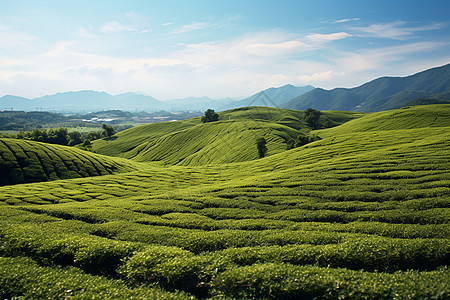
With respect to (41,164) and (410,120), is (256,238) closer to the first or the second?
(41,164)

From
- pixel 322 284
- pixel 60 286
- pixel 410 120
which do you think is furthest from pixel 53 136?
pixel 410 120

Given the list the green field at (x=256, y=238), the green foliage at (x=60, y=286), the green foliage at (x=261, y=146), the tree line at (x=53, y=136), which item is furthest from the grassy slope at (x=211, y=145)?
the green foliage at (x=60, y=286)

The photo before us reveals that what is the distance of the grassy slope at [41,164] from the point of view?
5978 cm

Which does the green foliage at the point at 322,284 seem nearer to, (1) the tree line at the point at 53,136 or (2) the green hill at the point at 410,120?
(2) the green hill at the point at 410,120

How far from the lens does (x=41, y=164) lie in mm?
65375

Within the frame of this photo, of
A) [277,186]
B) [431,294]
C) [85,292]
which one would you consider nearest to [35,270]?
[85,292]

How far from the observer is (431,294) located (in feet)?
38.4

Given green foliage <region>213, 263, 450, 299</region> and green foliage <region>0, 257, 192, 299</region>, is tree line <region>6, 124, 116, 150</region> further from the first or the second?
green foliage <region>213, 263, 450, 299</region>

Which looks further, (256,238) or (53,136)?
(53,136)

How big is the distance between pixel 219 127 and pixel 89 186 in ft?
437

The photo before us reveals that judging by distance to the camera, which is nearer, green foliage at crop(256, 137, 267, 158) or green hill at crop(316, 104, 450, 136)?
green foliage at crop(256, 137, 267, 158)

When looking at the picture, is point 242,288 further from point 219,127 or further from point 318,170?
point 219,127

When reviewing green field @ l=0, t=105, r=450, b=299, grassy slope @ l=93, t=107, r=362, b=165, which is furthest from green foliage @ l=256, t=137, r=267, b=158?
green field @ l=0, t=105, r=450, b=299

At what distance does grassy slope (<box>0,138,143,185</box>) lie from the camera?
59.8 m
